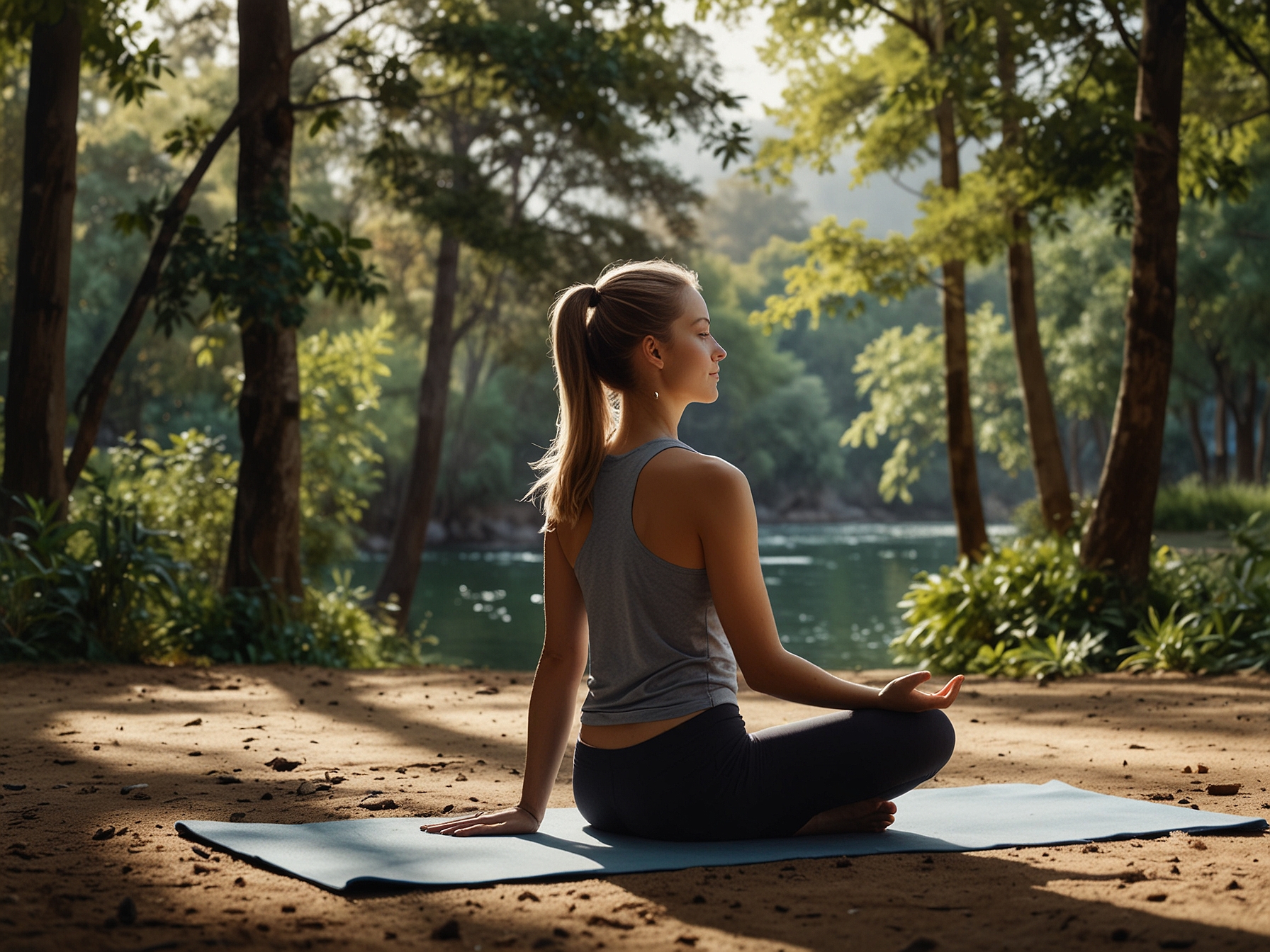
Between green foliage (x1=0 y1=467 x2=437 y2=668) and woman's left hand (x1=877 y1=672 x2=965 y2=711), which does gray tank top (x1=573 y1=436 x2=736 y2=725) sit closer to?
woman's left hand (x1=877 y1=672 x2=965 y2=711)

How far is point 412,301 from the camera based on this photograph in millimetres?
24891

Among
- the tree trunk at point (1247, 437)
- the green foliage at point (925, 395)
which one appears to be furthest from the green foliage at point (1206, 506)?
the tree trunk at point (1247, 437)

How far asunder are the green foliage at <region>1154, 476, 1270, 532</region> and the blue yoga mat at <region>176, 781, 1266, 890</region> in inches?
694

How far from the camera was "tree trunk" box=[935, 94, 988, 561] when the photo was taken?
11359 millimetres

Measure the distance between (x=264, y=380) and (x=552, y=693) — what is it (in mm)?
6091

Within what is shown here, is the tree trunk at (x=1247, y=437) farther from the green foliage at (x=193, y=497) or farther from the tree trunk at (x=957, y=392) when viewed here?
the green foliage at (x=193, y=497)

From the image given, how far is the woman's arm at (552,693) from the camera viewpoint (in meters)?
3.05

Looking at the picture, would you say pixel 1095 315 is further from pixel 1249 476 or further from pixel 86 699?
pixel 86 699

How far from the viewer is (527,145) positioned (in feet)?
61.6

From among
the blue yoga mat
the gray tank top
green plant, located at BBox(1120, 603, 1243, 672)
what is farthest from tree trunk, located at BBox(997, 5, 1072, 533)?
the gray tank top

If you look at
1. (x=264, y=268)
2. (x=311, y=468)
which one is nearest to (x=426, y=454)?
(x=311, y=468)

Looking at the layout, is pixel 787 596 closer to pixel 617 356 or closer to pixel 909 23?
pixel 909 23

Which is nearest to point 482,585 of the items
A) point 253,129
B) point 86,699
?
point 253,129

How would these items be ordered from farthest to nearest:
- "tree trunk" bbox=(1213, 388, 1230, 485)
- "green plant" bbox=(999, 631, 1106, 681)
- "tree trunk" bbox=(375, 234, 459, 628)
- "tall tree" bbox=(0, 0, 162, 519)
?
"tree trunk" bbox=(1213, 388, 1230, 485)
"tree trunk" bbox=(375, 234, 459, 628)
"tall tree" bbox=(0, 0, 162, 519)
"green plant" bbox=(999, 631, 1106, 681)
